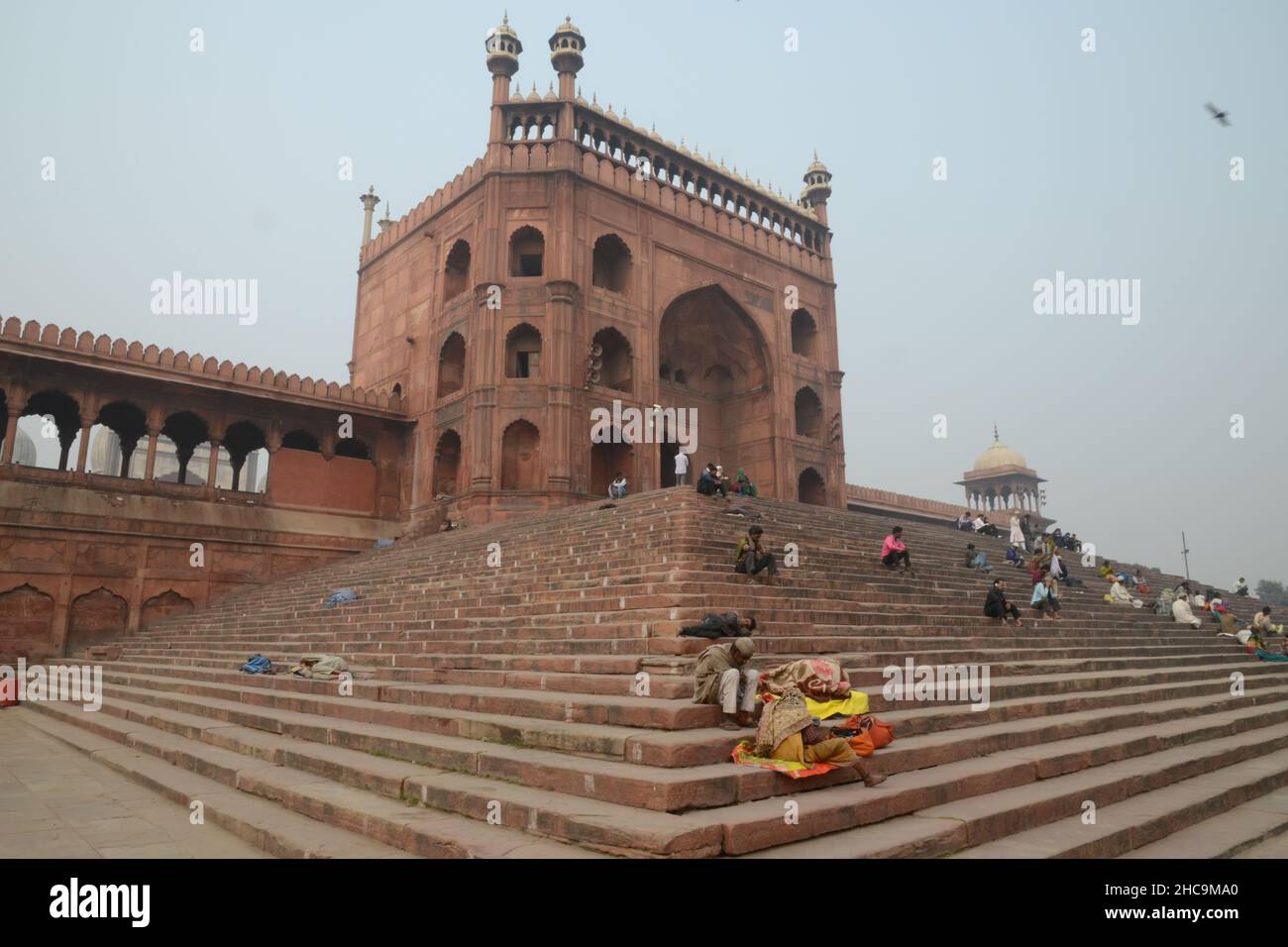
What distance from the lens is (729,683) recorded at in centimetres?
498

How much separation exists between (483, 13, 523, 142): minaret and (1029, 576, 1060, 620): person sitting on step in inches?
694

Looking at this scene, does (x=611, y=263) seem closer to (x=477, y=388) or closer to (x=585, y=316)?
(x=585, y=316)

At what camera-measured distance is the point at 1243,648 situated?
13500 mm

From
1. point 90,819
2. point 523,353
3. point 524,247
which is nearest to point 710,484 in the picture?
point 90,819

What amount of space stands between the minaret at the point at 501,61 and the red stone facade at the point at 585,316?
56 mm

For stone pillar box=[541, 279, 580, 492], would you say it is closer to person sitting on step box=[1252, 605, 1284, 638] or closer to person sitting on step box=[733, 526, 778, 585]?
person sitting on step box=[733, 526, 778, 585]

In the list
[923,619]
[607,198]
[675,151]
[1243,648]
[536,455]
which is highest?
[675,151]

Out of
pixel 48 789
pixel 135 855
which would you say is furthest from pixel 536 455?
pixel 135 855

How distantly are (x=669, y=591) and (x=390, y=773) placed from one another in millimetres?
3300

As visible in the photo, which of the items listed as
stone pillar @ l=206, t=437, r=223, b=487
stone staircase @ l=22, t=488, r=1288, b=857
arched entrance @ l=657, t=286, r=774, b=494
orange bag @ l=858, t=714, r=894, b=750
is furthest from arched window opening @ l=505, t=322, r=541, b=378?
orange bag @ l=858, t=714, r=894, b=750

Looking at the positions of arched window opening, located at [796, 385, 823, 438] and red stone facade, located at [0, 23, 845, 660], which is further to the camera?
arched window opening, located at [796, 385, 823, 438]

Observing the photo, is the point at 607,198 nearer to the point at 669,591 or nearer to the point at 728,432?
the point at 728,432

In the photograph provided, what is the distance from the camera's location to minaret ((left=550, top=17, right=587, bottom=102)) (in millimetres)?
21797

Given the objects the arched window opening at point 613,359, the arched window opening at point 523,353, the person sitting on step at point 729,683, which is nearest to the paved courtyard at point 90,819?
the person sitting on step at point 729,683
